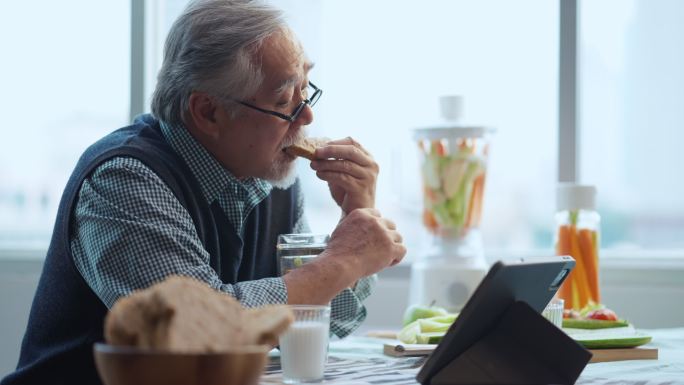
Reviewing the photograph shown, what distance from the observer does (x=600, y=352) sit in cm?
168

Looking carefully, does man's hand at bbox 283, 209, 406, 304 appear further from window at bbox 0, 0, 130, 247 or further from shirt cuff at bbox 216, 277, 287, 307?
window at bbox 0, 0, 130, 247

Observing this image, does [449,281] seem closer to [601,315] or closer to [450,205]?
[450,205]

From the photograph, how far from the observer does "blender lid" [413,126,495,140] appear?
279cm

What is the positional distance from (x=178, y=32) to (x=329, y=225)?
5.03 feet

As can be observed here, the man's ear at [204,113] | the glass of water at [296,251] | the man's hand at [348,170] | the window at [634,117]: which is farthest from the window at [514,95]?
the glass of water at [296,251]

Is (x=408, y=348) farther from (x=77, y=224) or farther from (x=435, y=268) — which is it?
(x=435, y=268)

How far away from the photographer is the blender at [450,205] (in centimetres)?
270

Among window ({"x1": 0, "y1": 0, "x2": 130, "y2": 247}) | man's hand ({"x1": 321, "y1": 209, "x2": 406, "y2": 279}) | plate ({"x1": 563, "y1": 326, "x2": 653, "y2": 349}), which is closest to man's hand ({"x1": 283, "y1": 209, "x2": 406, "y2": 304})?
man's hand ({"x1": 321, "y1": 209, "x2": 406, "y2": 279})

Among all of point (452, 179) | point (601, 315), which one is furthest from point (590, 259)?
point (452, 179)

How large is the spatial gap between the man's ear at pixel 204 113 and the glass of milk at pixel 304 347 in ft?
2.62

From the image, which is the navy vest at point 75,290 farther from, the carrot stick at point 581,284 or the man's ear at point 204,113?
→ the carrot stick at point 581,284

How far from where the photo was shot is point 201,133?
6.67 ft

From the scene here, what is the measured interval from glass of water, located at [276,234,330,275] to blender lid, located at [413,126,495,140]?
1.14 m

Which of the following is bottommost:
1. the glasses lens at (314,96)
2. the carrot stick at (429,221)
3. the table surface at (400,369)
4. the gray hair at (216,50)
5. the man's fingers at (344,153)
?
the table surface at (400,369)
